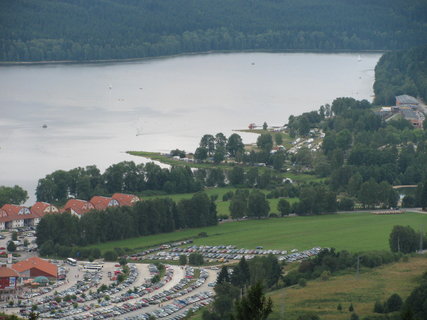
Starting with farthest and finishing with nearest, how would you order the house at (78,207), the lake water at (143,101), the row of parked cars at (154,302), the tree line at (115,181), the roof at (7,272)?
the lake water at (143,101) → the tree line at (115,181) → the house at (78,207) → the roof at (7,272) → the row of parked cars at (154,302)

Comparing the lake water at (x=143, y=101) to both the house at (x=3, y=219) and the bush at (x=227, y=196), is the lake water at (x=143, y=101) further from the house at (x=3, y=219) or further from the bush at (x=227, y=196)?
the bush at (x=227, y=196)

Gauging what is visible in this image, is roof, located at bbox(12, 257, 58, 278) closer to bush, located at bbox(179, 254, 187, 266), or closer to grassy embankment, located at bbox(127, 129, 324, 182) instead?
bush, located at bbox(179, 254, 187, 266)

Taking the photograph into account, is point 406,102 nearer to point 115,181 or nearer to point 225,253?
point 115,181

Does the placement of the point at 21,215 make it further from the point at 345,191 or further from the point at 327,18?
the point at 327,18

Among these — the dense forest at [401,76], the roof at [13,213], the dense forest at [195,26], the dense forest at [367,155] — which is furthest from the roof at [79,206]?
the dense forest at [195,26]

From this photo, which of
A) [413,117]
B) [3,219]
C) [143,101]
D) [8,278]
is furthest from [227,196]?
[143,101]

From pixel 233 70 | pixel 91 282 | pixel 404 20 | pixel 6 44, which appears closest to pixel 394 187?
pixel 91 282

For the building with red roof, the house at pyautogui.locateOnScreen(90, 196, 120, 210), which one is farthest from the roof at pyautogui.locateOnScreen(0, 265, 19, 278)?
the house at pyautogui.locateOnScreen(90, 196, 120, 210)
